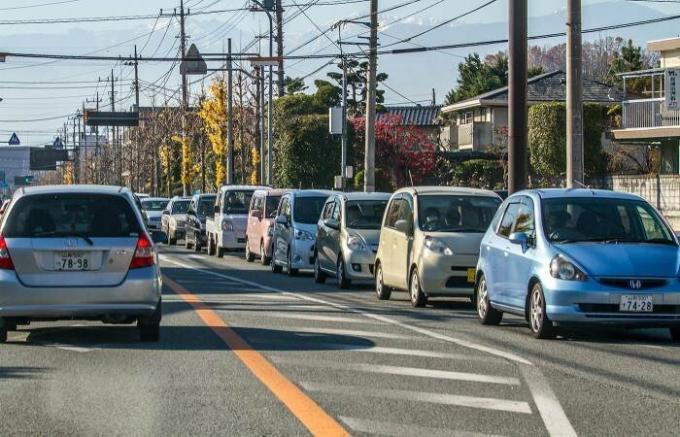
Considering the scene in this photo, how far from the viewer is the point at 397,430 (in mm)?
8820

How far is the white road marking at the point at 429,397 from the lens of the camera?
9781mm

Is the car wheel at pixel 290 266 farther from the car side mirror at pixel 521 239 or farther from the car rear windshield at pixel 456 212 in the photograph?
the car side mirror at pixel 521 239

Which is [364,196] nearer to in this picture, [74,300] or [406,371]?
[74,300]

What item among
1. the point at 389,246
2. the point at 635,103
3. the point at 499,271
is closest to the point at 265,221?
the point at 389,246

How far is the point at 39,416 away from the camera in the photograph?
9.44 meters

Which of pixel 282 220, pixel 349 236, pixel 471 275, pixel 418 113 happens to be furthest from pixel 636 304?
pixel 418 113

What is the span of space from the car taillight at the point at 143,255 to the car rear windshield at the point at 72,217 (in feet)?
0.40

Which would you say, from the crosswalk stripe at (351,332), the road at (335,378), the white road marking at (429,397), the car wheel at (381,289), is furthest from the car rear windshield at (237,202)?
the white road marking at (429,397)

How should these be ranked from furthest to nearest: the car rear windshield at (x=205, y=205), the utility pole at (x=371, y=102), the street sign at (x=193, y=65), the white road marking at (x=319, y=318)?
the street sign at (x=193, y=65), the car rear windshield at (x=205, y=205), the utility pole at (x=371, y=102), the white road marking at (x=319, y=318)

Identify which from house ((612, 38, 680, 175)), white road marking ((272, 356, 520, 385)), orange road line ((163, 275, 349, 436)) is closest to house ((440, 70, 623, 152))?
house ((612, 38, 680, 175))

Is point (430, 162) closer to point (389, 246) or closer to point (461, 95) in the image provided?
point (461, 95)

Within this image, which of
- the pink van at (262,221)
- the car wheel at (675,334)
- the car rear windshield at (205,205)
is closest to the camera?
the car wheel at (675,334)

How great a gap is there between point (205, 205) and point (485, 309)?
28.0 m

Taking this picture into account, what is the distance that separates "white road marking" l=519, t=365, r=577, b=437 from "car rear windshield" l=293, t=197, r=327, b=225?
16.6 m
